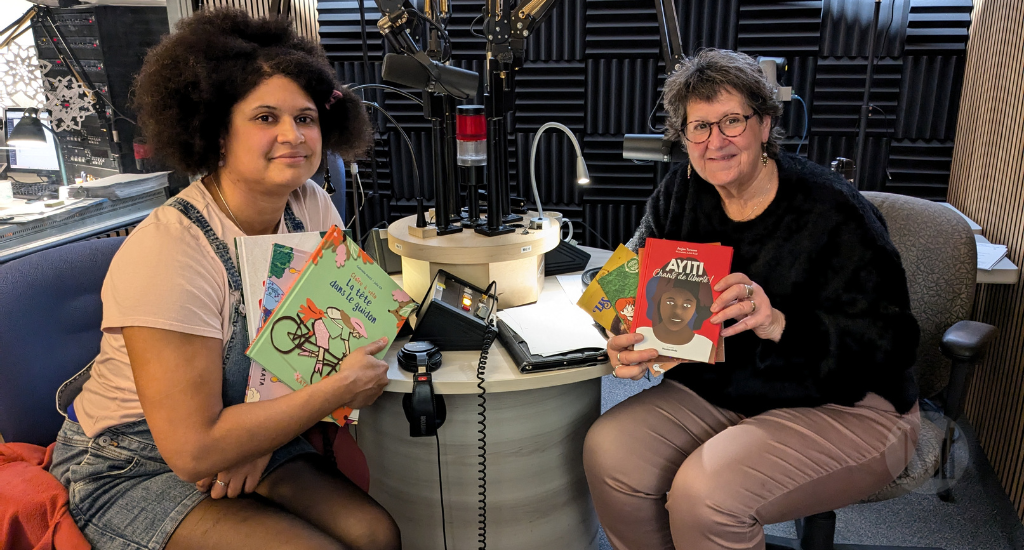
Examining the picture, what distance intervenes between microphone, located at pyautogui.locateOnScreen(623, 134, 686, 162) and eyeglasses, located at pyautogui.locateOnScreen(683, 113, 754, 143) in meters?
0.23

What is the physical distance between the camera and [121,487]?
4.54 ft

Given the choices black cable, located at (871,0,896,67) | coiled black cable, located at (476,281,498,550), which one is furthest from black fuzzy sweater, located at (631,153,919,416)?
black cable, located at (871,0,896,67)

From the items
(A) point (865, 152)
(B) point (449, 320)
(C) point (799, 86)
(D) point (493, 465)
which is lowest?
(D) point (493, 465)

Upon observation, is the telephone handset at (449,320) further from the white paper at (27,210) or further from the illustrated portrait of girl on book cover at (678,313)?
the white paper at (27,210)

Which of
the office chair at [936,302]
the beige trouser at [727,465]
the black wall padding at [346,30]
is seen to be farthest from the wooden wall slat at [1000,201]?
the black wall padding at [346,30]

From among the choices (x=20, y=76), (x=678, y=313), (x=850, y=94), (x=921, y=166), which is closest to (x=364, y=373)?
(x=678, y=313)

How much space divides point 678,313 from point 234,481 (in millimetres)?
1066

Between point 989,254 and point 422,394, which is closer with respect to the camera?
point 422,394

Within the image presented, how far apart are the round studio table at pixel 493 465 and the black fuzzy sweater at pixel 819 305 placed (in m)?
0.43

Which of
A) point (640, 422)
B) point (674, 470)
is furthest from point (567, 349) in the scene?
point (674, 470)

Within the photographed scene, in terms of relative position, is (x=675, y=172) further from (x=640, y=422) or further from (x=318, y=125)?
(x=318, y=125)

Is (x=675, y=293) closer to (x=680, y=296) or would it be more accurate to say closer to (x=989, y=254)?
(x=680, y=296)

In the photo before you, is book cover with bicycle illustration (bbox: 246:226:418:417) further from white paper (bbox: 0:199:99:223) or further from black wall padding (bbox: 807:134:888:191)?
black wall padding (bbox: 807:134:888:191)

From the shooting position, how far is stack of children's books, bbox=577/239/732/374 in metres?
1.48
